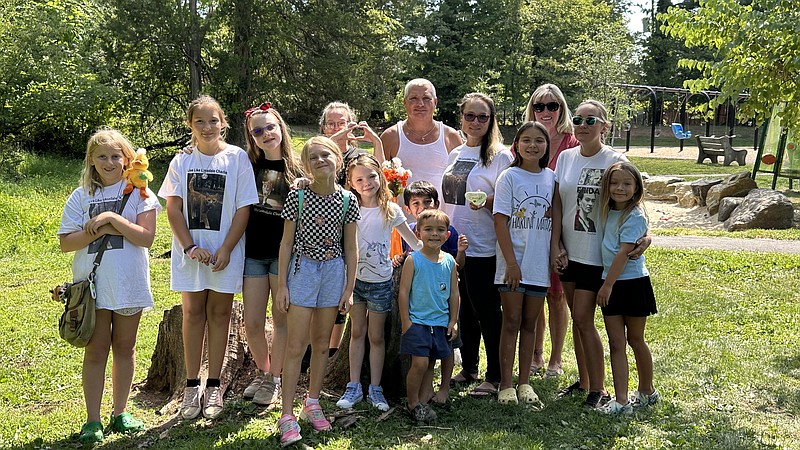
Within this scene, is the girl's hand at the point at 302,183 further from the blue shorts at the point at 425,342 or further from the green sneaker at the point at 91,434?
the green sneaker at the point at 91,434

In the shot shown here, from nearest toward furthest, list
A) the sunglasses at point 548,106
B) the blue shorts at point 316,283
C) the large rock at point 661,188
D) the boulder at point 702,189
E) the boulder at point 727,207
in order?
the blue shorts at point 316,283 < the sunglasses at point 548,106 < the boulder at point 727,207 < the boulder at point 702,189 < the large rock at point 661,188

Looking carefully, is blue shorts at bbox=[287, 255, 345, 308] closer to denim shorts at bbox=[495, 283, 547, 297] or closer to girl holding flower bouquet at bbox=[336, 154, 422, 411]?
girl holding flower bouquet at bbox=[336, 154, 422, 411]

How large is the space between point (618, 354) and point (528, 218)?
100 centimetres

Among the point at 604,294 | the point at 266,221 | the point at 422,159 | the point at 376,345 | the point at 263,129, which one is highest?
the point at 263,129

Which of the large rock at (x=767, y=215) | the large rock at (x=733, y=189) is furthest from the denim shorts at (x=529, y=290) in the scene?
the large rock at (x=733, y=189)

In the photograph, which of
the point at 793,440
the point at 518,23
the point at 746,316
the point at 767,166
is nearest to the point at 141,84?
the point at 767,166

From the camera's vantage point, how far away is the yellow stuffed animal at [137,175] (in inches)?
165

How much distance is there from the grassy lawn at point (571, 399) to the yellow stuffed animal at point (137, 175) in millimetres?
1400

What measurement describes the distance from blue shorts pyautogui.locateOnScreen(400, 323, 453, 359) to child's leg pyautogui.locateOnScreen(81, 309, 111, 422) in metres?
1.69

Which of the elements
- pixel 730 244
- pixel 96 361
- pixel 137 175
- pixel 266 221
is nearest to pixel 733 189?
pixel 730 244

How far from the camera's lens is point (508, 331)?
15.5 feet

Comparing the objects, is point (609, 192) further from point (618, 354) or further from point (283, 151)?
point (283, 151)

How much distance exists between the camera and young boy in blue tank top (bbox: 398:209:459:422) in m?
4.43

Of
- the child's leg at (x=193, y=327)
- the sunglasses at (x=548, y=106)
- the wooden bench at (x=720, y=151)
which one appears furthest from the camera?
the wooden bench at (x=720, y=151)
